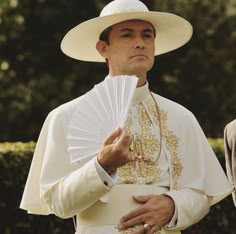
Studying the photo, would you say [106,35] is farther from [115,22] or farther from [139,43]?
[139,43]

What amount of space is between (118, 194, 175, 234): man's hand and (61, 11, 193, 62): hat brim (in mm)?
983

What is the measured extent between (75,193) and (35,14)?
12.4 metres

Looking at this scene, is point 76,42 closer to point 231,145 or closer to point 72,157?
point 72,157

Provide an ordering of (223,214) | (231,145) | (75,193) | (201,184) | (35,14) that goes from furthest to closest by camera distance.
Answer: (35,14) < (223,214) < (231,145) < (201,184) < (75,193)

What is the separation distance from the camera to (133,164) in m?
6.13

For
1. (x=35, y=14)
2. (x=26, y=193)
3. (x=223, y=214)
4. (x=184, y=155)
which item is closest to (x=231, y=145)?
(x=184, y=155)

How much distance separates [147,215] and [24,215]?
407 cm

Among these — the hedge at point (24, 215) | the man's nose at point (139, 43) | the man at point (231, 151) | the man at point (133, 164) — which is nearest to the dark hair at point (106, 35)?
the man at point (133, 164)

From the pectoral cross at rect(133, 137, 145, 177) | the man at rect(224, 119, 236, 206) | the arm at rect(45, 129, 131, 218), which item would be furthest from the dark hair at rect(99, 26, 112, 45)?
the man at rect(224, 119, 236, 206)

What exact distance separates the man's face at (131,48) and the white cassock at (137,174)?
18 centimetres

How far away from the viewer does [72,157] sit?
6027 millimetres

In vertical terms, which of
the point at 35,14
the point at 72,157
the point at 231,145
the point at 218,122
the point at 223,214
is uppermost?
the point at 72,157

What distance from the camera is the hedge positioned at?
32.4ft

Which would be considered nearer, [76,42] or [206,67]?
[76,42]
